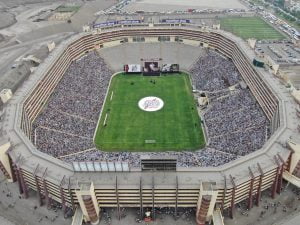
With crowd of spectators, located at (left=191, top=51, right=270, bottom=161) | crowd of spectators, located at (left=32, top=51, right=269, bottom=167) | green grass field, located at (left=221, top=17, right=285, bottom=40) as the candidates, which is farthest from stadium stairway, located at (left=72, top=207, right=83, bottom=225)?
green grass field, located at (left=221, top=17, right=285, bottom=40)

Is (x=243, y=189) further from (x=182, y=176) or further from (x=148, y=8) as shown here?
(x=148, y=8)

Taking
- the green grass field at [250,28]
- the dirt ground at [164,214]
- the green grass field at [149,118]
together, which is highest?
the green grass field at [250,28]

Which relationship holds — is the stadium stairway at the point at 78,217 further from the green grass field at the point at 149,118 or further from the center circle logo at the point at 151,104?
the center circle logo at the point at 151,104

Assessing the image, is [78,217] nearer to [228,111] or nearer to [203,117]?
[203,117]

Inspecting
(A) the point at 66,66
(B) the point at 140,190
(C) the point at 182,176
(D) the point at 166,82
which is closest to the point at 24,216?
(B) the point at 140,190

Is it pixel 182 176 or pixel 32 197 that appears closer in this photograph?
pixel 182 176

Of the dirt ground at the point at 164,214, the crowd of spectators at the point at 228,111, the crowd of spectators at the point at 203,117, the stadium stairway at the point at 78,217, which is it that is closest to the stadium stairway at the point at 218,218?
the dirt ground at the point at 164,214
